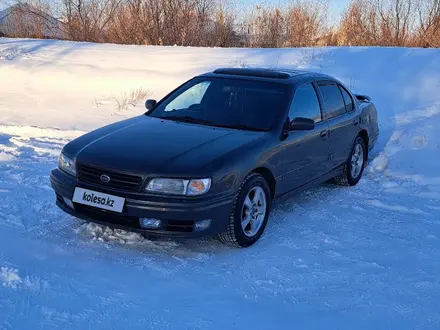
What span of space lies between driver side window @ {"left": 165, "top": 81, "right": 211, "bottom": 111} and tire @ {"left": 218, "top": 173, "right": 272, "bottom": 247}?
1.33 meters

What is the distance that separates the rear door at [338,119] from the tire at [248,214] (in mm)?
1518

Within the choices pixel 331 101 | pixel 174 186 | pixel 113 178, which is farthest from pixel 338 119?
pixel 113 178

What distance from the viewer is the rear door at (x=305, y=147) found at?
506 centimetres

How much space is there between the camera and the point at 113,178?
4.13 metres

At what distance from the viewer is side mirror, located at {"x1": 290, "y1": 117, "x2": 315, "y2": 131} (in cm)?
498

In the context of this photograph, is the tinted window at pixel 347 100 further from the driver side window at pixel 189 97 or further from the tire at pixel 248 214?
the tire at pixel 248 214

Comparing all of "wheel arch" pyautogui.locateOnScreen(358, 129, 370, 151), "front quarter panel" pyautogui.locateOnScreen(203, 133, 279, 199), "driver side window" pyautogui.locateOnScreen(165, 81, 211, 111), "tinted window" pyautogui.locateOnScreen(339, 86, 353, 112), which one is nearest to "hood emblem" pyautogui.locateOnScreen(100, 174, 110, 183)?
"front quarter panel" pyautogui.locateOnScreen(203, 133, 279, 199)

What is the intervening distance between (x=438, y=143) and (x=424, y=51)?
5201mm

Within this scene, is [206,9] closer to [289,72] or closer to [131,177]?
[289,72]

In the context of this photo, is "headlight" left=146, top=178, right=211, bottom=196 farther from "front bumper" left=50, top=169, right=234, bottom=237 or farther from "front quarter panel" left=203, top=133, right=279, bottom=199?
"front quarter panel" left=203, top=133, right=279, bottom=199

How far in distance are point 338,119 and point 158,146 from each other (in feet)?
8.36

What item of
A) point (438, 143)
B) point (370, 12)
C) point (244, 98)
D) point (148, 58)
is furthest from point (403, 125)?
point (370, 12)

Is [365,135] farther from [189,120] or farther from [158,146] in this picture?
[158,146]

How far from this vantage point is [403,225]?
17.1ft
